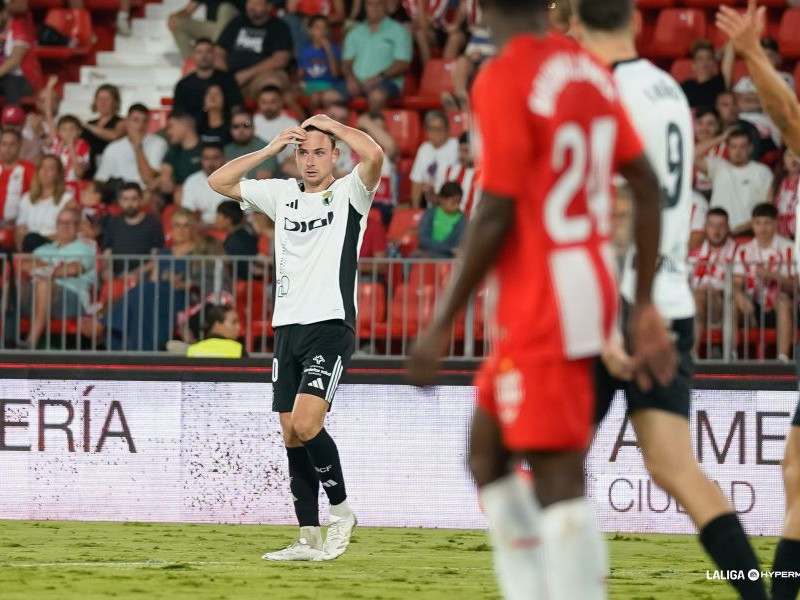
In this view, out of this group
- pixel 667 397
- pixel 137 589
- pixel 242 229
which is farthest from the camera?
pixel 242 229

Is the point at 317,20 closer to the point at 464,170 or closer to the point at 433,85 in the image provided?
the point at 433,85

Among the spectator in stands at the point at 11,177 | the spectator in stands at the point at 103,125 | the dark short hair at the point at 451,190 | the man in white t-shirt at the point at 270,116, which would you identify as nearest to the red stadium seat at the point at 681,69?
the dark short hair at the point at 451,190

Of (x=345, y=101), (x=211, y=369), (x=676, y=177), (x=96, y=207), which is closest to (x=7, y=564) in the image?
(x=211, y=369)

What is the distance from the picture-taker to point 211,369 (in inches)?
441

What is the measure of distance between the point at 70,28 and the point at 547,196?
14.8 meters

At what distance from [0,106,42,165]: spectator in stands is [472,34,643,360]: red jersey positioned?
40.1 feet

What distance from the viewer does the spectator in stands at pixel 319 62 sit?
16844 millimetres

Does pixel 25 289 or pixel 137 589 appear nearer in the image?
pixel 137 589

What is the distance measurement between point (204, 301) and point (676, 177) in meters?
6.90

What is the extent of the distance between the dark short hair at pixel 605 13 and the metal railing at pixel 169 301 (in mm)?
6303

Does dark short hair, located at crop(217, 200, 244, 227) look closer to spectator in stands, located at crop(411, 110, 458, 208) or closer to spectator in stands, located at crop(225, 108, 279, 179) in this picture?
spectator in stands, located at crop(225, 108, 279, 179)

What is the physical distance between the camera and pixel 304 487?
9.05 metres

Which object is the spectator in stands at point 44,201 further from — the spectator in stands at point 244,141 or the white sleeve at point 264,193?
the white sleeve at point 264,193

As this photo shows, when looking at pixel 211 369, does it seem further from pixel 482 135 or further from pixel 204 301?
pixel 482 135
